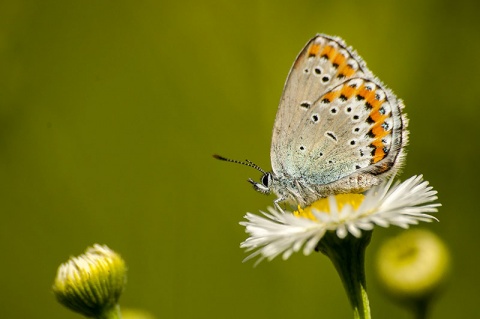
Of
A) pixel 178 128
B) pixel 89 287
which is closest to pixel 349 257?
pixel 89 287

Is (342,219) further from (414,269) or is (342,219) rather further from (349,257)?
(414,269)

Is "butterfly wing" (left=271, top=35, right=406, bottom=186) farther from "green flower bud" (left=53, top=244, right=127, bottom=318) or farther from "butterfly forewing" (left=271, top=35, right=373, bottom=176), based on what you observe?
"green flower bud" (left=53, top=244, right=127, bottom=318)

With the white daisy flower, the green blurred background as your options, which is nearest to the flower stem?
the white daisy flower

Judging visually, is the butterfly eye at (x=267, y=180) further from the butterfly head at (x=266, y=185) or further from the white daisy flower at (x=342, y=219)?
the white daisy flower at (x=342, y=219)

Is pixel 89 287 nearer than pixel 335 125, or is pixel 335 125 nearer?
pixel 89 287

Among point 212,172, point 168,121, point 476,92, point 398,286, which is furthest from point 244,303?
point 398,286

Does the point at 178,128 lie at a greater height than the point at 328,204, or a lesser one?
greater

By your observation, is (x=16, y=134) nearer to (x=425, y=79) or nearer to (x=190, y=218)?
(x=190, y=218)
